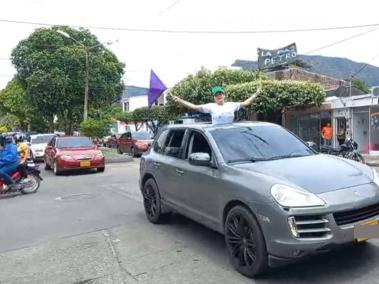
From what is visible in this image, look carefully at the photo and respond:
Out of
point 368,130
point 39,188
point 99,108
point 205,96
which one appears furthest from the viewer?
point 99,108

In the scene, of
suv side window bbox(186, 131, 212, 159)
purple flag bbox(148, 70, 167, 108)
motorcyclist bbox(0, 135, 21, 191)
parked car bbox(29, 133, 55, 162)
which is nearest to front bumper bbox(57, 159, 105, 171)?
motorcyclist bbox(0, 135, 21, 191)

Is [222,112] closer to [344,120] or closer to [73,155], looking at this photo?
[73,155]

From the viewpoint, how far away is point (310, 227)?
4512 mm

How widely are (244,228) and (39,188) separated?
9533mm

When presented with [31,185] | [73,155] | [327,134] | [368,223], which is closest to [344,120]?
[327,134]

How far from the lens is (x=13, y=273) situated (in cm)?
567

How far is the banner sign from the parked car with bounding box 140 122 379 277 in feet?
108

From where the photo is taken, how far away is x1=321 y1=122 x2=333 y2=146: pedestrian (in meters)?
24.0

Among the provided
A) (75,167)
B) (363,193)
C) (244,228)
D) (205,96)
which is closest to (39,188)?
(75,167)

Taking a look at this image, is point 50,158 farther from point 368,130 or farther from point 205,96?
point 368,130

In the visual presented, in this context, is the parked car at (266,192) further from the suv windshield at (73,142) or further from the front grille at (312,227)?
the suv windshield at (73,142)

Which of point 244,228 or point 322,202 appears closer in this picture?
point 322,202

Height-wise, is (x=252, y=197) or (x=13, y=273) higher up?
(x=252, y=197)

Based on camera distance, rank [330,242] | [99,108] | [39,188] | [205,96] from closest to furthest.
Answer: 1. [330,242]
2. [39,188]
3. [205,96]
4. [99,108]
